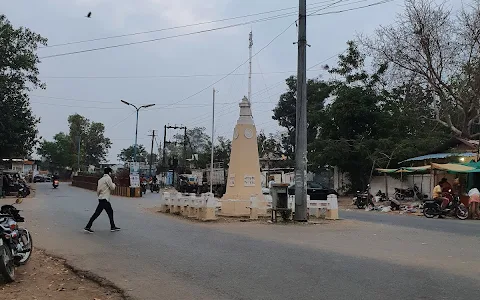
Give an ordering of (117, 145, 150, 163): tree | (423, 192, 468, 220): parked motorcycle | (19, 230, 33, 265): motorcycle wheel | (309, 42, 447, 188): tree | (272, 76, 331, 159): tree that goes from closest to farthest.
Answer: (19, 230, 33, 265): motorcycle wheel, (423, 192, 468, 220): parked motorcycle, (309, 42, 447, 188): tree, (272, 76, 331, 159): tree, (117, 145, 150, 163): tree

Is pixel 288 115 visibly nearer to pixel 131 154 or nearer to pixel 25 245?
pixel 25 245

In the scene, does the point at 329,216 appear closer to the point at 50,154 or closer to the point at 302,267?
the point at 302,267

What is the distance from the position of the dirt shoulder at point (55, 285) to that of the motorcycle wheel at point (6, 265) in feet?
0.34

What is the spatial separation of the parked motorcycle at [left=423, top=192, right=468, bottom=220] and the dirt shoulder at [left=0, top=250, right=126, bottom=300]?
53.8 ft

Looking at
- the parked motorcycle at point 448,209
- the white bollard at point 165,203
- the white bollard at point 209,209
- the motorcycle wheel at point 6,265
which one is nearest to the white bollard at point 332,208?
the white bollard at point 209,209

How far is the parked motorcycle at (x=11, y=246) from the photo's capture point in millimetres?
6962

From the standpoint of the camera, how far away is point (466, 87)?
30844mm

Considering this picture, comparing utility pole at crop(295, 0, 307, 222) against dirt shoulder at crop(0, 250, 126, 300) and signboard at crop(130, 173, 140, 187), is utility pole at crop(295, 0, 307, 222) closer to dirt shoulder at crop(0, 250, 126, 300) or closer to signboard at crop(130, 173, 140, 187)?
dirt shoulder at crop(0, 250, 126, 300)

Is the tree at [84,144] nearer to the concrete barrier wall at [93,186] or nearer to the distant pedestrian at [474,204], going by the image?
the concrete barrier wall at [93,186]

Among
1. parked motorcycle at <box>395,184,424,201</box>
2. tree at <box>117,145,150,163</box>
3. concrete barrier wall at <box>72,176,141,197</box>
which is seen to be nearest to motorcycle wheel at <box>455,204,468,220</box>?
parked motorcycle at <box>395,184,424,201</box>

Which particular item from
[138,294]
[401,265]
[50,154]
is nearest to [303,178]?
[401,265]

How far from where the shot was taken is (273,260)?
8688 mm

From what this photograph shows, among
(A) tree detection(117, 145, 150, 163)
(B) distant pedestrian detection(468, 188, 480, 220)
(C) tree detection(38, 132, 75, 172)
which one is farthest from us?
(A) tree detection(117, 145, 150, 163)

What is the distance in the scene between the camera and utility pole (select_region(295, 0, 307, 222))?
630 inches
